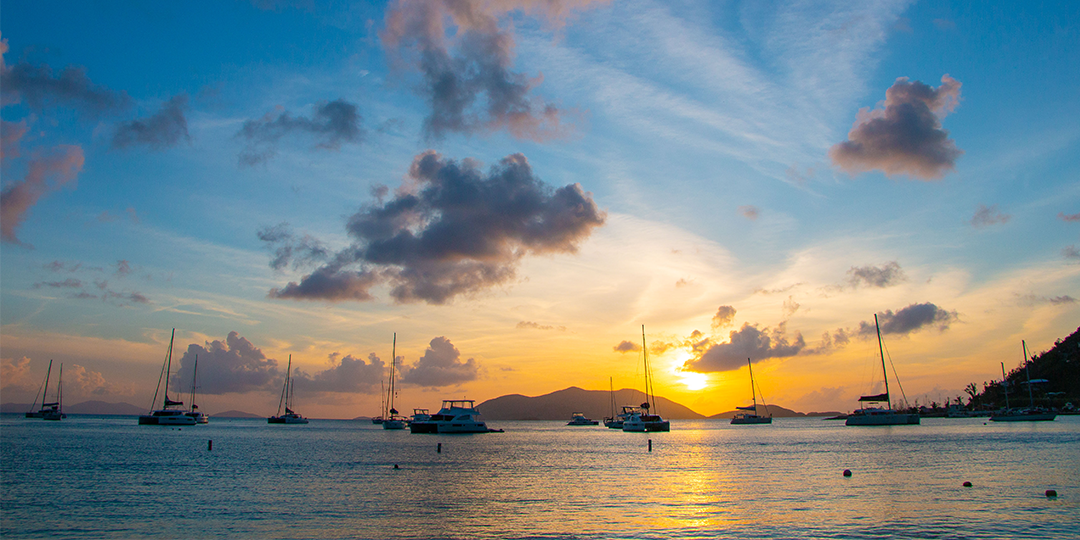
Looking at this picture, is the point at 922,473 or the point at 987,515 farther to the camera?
the point at 922,473

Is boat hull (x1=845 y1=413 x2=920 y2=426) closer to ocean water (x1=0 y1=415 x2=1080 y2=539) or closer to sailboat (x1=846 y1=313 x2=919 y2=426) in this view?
sailboat (x1=846 y1=313 x2=919 y2=426)

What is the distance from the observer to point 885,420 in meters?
151

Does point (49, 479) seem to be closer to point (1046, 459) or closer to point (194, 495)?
point (194, 495)

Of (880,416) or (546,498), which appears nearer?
(546,498)

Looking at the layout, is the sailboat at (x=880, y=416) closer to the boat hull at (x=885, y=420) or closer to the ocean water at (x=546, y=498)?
the boat hull at (x=885, y=420)

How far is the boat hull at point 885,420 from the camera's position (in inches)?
5842

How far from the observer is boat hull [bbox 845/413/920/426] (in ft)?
487

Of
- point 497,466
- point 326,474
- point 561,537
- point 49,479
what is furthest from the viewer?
point 497,466

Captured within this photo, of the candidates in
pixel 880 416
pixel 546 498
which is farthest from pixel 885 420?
pixel 546 498

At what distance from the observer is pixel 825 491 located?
4138 cm

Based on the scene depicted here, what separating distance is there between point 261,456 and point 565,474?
42101 millimetres

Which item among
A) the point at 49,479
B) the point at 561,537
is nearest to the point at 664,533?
the point at 561,537

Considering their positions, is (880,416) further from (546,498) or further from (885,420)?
(546,498)

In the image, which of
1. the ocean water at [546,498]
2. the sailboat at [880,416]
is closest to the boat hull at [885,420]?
the sailboat at [880,416]
